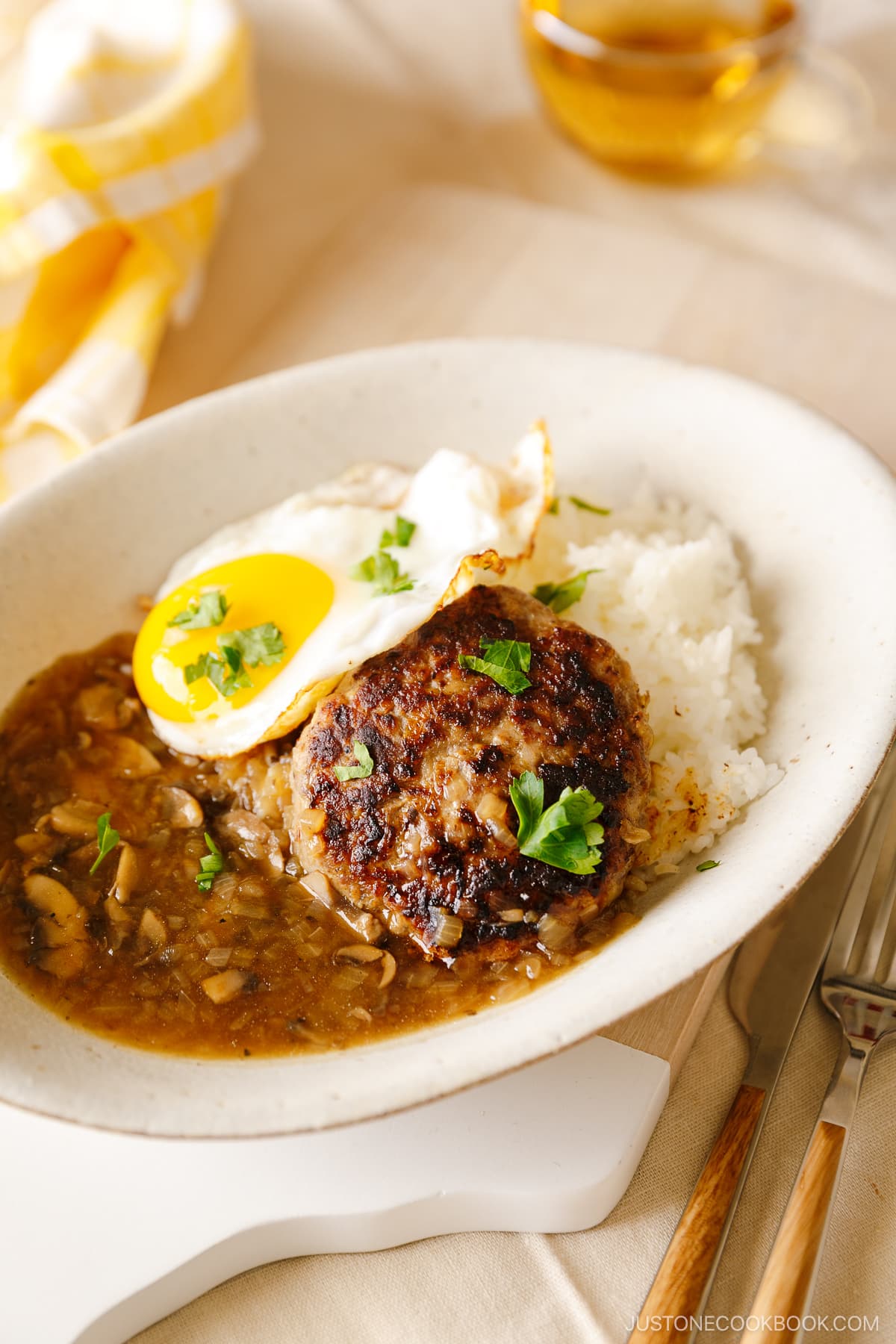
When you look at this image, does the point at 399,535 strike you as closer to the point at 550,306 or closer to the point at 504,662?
the point at 504,662

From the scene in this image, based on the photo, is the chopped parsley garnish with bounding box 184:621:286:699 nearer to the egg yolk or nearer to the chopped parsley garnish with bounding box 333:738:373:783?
the egg yolk

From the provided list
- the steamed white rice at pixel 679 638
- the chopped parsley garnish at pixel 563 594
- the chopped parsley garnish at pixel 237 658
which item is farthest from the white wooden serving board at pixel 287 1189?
the chopped parsley garnish at pixel 563 594

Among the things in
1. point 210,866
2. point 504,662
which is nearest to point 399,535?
point 504,662

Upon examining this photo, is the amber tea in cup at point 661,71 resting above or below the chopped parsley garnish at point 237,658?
above

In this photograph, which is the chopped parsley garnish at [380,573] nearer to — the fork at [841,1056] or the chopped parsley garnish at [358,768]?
the chopped parsley garnish at [358,768]

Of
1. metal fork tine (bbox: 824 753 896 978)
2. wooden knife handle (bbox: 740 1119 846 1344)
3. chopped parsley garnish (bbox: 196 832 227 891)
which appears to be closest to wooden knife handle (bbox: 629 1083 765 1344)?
wooden knife handle (bbox: 740 1119 846 1344)

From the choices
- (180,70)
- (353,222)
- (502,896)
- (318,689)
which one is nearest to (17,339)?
(180,70)
